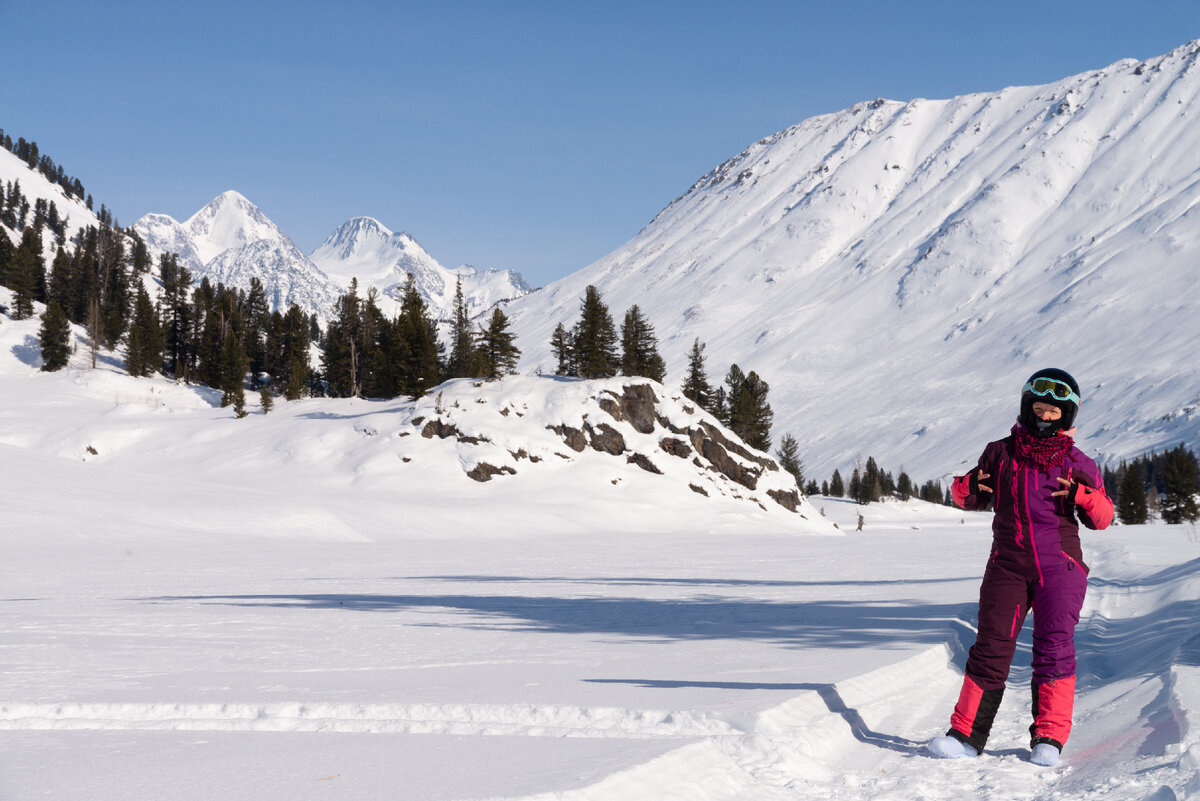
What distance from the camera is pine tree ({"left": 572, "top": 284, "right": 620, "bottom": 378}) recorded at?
6178 centimetres

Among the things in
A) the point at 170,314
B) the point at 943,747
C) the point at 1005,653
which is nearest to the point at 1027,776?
the point at 943,747

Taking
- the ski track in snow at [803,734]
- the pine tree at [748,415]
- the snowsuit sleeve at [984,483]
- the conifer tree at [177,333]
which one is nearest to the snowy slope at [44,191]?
the conifer tree at [177,333]

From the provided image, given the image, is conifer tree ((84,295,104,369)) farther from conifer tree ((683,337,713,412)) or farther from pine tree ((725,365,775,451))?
pine tree ((725,365,775,451))

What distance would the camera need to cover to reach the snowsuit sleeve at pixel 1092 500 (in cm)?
500

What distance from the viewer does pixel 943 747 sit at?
488 centimetres

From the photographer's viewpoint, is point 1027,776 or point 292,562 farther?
point 292,562

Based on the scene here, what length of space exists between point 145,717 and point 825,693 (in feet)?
14.1

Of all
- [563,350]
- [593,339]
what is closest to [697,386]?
[593,339]

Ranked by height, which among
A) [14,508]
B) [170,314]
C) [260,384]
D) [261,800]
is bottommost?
[261,800]

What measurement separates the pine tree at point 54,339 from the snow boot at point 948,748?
261ft

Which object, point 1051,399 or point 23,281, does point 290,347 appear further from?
point 1051,399

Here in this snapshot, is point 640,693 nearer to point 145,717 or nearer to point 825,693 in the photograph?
point 825,693

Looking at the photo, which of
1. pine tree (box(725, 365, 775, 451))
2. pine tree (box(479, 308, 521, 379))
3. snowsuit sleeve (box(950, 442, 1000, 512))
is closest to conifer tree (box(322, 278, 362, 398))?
pine tree (box(479, 308, 521, 379))

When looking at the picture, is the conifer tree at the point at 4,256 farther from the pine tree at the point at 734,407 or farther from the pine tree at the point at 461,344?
the pine tree at the point at 734,407
